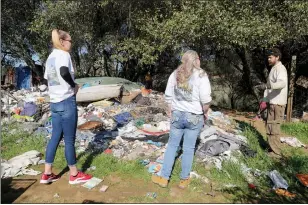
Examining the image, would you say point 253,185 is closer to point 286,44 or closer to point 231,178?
point 231,178

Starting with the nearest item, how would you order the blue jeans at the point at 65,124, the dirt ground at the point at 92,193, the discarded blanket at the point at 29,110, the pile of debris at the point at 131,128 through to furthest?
the dirt ground at the point at 92,193 < the blue jeans at the point at 65,124 < the pile of debris at the point at 131,128 < the discarded blanket at the point at 29,110

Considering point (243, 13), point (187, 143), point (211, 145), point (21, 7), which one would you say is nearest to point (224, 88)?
point (243, 13)

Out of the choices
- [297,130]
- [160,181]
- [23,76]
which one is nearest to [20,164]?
[160,181]

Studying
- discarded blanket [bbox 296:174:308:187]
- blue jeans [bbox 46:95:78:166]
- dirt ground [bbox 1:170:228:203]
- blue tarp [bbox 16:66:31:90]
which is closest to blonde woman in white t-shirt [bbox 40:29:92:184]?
blue jeans [bbox 46:95:78:166]

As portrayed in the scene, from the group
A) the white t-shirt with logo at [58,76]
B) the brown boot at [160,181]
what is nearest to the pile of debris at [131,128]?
the brown boot at [160,181]

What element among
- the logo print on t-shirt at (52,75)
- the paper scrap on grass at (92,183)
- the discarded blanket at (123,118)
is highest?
the logo print on t-shirt at (52,75)

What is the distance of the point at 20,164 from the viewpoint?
4.60 m

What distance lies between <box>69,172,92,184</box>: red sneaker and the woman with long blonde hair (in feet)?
3.18

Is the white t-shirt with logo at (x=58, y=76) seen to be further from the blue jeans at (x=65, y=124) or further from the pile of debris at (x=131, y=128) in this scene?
the pile of debris at (x=131, y=128)

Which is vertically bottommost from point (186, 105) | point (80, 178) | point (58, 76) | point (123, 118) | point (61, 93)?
point (80, 178)

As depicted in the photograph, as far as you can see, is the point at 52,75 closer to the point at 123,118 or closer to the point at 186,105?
the point at 186,105

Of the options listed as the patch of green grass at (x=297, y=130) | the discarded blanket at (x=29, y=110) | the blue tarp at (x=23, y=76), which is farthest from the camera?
the blue tarp at (x=23, y=76)

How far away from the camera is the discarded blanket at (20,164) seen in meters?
4.35

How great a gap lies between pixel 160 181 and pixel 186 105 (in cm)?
112
